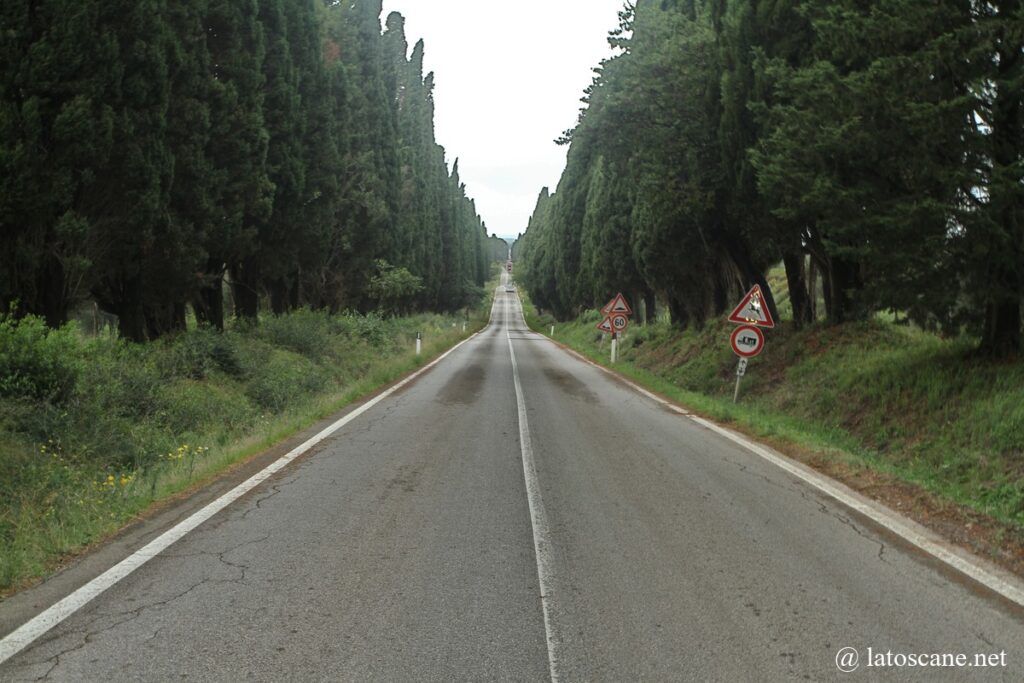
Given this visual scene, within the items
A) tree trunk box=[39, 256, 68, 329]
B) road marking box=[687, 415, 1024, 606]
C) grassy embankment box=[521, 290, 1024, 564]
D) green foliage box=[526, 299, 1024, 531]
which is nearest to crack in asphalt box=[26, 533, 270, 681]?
road marking box=[687, 415, 1024, 606]

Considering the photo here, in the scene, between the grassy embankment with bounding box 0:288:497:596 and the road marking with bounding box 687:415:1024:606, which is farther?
the grassy embankment with bounding box 0:288:497:596

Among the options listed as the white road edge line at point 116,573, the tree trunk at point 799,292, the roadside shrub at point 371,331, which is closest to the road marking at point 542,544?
the white road edge line at point 116,573

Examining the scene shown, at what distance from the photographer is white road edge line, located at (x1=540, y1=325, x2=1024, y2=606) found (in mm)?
4699

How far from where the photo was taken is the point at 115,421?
9.19 m

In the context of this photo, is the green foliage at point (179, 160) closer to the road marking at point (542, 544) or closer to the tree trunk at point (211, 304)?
the tree trunk at point (211, 304)

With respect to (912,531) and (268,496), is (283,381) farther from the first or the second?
(912,531)

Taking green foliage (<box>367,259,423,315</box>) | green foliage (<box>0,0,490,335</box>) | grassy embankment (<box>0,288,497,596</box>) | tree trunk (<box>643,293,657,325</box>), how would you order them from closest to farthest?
1. grassy embankment (<box>0,288,497,596</box>)
2. green foliage (<box>0,0,490,335</box>)
3. green foliage (<box>367,259,423,315</box>)
4. tree trunk (<box>643,293,657,325</box>)

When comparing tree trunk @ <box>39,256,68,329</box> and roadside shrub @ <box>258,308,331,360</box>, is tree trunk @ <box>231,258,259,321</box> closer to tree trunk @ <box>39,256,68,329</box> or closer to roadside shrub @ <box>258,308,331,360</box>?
roadside shrub @ <box>258,308,331,360</box>

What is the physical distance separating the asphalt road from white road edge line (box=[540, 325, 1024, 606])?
6.3 inches

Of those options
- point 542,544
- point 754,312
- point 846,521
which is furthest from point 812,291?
point 542,544

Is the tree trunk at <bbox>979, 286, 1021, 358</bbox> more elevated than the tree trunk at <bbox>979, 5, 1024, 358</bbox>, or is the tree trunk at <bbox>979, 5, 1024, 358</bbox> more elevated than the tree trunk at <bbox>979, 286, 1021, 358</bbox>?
the tree trunk at <bbox>979, 5, 1024, 358</bbox>

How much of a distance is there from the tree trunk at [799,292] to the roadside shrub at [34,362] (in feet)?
52.3

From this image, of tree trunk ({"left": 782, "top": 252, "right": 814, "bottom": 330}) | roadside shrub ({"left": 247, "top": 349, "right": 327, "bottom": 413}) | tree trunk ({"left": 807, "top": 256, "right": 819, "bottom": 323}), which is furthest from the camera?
tree trunk ({"left": 807, "top": 256, "right": 819, "bottom": 323})

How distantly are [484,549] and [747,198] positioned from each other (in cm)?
1411
